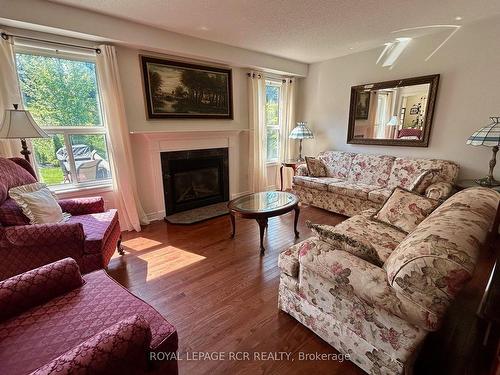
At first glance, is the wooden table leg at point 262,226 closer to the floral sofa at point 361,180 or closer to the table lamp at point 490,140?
the floral sofa at point 361,180

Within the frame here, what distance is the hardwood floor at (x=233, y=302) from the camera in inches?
54.6

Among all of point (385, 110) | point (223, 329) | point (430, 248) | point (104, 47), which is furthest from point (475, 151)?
point (104, 47)

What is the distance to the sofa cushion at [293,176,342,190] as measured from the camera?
11.9 feet

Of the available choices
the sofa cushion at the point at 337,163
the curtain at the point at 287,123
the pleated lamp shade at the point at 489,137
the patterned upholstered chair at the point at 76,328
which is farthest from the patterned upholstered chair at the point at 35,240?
the pleated lamp shade at the point at 489,137

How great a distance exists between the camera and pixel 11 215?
1.74 m

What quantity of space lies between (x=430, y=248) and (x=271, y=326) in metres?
1.12

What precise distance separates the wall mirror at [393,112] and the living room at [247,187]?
2 centimetres

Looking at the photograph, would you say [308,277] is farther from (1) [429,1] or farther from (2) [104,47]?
(2) [104,47]

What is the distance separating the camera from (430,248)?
0.99 metres

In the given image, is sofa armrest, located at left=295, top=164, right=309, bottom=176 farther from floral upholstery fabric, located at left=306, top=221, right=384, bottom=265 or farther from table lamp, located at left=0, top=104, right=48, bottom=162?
table lamp, located at left=0, top=104, right=48, bottom=162

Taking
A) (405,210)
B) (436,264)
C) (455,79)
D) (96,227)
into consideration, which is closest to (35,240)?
(96,227)

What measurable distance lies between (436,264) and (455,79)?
3.20m

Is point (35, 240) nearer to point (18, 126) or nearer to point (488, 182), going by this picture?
point (18, 126)

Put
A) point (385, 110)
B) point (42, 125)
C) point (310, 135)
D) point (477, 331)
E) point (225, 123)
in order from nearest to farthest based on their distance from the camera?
point (477, 331), point (42, 125), point (385, 110), point (225, 123), point (310, 135)
